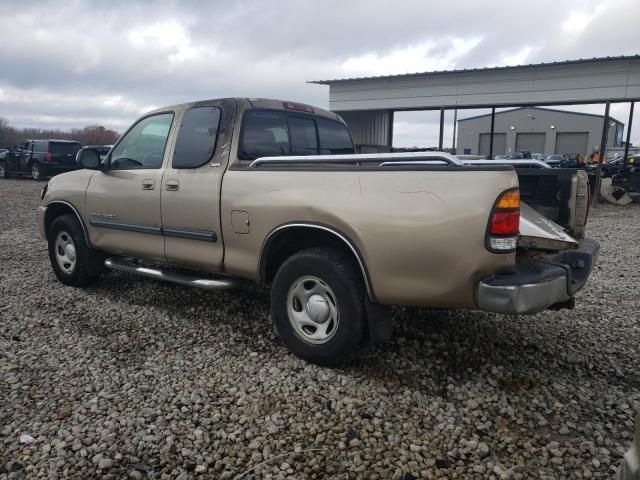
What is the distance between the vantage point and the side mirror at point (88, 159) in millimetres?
4920

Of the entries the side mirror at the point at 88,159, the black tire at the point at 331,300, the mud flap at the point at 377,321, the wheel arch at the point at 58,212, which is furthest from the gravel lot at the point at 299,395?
the side mirror at the point at 88,159

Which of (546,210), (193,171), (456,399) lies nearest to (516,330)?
(546,210)

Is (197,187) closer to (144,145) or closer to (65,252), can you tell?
(144,145)

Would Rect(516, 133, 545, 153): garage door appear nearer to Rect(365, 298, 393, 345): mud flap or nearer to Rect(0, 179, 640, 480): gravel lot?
Rect(0, 179, 640, 480): gravel lot

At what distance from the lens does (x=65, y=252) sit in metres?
5.54

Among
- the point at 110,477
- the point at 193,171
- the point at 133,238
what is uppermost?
the point at 193,171

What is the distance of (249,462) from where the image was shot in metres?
2.54

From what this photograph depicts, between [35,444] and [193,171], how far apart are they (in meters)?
Answer: 2.31

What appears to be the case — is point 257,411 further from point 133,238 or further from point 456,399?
point 133,238

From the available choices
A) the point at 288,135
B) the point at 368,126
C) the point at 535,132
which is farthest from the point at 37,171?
the point at 535,132

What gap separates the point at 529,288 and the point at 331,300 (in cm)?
128

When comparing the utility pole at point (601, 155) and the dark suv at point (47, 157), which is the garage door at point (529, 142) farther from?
the dark suv at point (47, 157)

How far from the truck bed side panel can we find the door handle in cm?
152

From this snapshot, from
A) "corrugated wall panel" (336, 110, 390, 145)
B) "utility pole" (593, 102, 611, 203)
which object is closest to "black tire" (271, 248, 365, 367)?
"utility pole" (593, 102, 611, 203)
